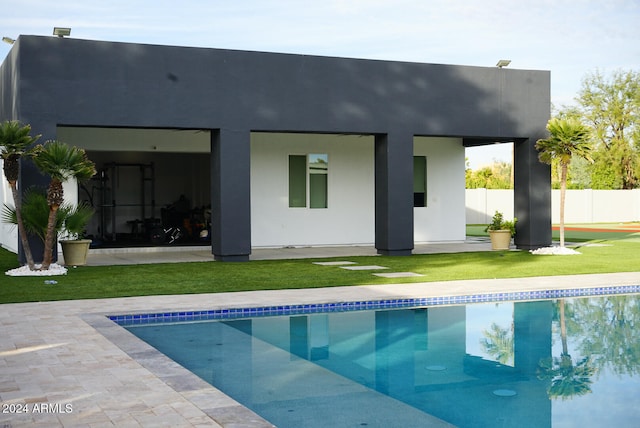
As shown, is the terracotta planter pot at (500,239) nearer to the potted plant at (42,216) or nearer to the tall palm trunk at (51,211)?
the potted plant at (42,216)

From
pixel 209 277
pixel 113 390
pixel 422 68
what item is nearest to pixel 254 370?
pixel 113 390

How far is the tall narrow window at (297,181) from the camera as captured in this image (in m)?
19.5

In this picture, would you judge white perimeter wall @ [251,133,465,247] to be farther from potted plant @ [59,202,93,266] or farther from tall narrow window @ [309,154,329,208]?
potted plant @ [59,202,93,266]

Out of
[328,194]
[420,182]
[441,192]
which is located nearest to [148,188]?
[328,194]

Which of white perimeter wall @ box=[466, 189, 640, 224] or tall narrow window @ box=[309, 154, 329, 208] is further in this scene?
white perimeter wall @ box=[466, 189, 640, 224]

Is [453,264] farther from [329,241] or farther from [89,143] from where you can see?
[89,143]

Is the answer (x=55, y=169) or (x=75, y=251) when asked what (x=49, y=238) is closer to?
(x=55, y=169)

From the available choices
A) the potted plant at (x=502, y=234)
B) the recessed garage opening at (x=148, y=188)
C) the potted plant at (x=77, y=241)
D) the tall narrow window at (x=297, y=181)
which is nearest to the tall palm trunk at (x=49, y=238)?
the potted plant at (x=77, y=241)

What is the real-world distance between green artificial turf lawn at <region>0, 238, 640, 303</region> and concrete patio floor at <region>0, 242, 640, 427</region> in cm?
82

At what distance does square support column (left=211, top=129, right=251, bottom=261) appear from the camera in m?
15.6

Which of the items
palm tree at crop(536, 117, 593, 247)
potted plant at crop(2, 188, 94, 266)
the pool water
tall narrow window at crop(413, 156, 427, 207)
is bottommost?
the pool water

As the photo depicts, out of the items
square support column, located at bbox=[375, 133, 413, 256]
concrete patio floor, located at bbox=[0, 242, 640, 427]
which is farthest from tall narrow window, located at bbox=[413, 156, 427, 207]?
concrete patio floor, located at bbox=[0, 242, 640, 427]

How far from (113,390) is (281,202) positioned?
14.0m

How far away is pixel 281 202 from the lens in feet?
63.7
